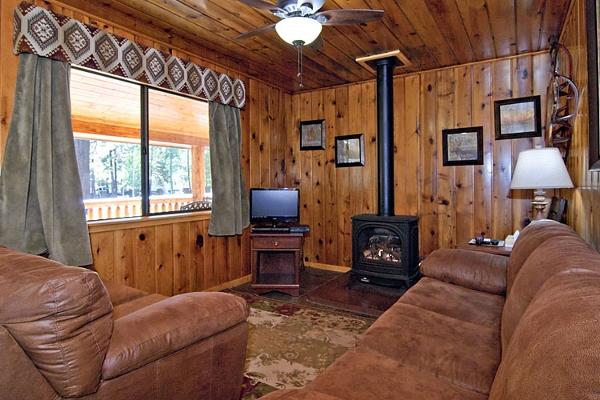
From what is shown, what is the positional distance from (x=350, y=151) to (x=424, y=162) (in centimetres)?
93

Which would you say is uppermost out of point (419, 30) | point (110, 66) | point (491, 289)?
point (419, 30)

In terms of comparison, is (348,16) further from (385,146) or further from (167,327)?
(167,327)

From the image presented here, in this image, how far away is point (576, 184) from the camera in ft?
7.93

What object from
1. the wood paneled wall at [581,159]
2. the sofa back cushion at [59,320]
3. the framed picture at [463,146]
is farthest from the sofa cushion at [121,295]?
the framed picture at [463,146]

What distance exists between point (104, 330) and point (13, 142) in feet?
5.75

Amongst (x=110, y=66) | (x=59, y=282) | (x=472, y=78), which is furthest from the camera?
(x=472, y=78)

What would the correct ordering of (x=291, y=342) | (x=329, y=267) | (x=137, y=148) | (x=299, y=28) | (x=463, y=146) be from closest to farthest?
1. (x=299, y=28)
2. (x=291, y=342)
3. (x=137, y=148)
4. (x=463, y=146)
5. (x=329, y=267)

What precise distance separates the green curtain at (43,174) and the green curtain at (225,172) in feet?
4.30

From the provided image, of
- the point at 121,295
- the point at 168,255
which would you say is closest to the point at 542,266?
the point at 121,295

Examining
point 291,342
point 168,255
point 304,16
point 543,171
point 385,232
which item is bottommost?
point 291,342

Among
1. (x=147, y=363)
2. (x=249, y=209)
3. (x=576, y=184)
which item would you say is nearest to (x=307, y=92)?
(x=249, y=209)

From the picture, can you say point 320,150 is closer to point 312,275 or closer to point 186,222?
point 312,275

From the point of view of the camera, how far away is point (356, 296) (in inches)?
134

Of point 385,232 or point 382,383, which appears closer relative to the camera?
point 382,383
